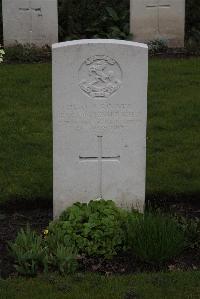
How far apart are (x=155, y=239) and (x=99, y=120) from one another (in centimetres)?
101

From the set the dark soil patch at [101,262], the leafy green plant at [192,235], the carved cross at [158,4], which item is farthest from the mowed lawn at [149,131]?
the carved cross at [158,4]

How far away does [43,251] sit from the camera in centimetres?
519

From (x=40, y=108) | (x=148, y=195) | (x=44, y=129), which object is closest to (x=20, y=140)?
(x=44, y=129)

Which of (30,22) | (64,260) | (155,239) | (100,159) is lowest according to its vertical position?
(64,260)

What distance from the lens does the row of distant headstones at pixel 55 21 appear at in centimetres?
1212

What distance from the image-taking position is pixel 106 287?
192 inches

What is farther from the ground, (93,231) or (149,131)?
(149,131)

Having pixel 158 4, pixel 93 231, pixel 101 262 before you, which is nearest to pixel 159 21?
pixel 158 4

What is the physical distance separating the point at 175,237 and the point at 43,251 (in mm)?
908

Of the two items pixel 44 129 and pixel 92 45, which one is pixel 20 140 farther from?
pixel 92 45

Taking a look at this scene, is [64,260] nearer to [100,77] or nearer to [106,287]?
[106,287]

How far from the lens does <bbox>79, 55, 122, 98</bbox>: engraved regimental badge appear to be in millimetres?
5551

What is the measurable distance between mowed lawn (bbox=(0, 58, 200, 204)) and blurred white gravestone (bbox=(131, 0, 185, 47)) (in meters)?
1.57

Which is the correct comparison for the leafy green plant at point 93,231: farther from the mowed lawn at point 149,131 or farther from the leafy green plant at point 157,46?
the leafy green plant at point 157,46
